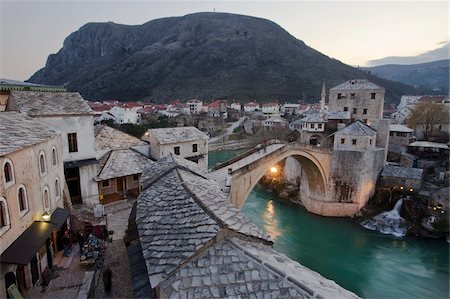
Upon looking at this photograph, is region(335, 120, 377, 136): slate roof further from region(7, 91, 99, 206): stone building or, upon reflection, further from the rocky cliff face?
the rocky cliff face

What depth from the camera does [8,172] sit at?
32.0 feet

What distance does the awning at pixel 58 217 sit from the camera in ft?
40.5

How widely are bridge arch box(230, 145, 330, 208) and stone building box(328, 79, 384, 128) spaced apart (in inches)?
351

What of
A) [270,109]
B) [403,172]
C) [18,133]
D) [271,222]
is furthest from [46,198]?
[270,109]

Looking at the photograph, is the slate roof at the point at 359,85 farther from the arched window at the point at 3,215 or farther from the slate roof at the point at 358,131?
the arched window at the point at 3,215

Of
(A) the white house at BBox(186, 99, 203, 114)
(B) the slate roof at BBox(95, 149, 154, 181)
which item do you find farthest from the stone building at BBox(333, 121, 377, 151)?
(A) the white house at BBox(186, 99, 203, 114)

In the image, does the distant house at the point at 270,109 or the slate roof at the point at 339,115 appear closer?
the slate roof at the point at 339,115

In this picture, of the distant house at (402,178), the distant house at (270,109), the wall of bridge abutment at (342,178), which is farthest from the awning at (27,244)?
the distant house at (270,109)

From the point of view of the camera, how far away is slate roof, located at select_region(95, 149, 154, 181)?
19.5m

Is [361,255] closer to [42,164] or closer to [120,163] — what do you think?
[120,163]

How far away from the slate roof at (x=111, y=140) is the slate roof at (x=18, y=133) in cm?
823

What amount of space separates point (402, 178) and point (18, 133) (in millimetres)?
33708

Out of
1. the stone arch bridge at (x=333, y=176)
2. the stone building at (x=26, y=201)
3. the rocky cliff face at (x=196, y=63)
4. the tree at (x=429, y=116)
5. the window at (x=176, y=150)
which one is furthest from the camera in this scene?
the rocky cliff face at (x=196, y=63)

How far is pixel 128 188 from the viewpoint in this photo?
22203 mm
